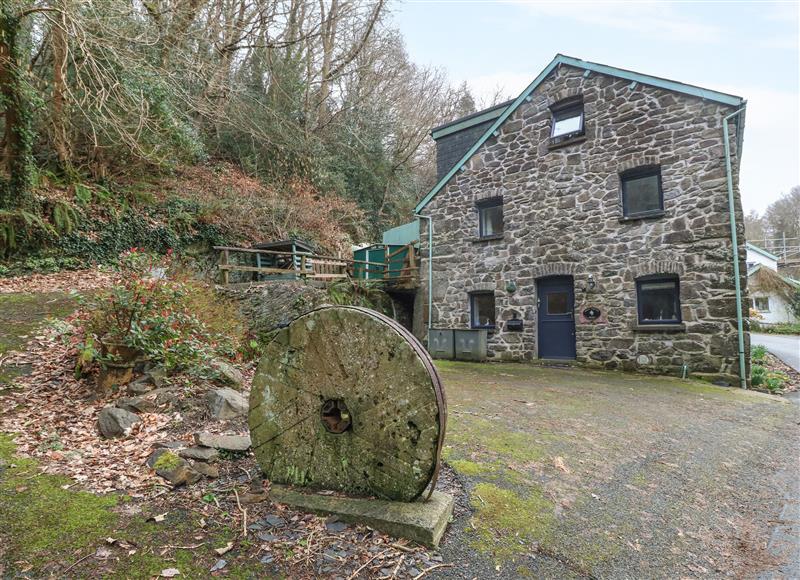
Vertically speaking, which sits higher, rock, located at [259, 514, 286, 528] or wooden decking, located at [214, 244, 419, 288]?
wooden decking, located at [214, 244, 419, 288]

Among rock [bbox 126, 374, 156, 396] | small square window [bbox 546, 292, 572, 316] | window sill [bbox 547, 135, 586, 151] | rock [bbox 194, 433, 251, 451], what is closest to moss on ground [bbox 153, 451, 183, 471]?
rock [bbox 194, 433, 251, 451]

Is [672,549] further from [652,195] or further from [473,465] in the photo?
[652,195]

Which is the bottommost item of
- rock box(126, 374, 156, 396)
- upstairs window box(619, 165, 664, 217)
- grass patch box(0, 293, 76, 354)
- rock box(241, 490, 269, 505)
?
rock box(241, 490, 269, 505)

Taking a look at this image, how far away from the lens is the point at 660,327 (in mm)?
7750

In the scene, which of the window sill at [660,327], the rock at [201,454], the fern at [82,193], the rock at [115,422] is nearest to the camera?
the rock at [201,454]

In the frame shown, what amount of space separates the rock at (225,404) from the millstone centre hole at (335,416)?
1.73 metres

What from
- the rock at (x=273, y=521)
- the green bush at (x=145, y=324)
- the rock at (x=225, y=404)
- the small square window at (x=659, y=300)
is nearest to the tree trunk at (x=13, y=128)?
the green bush at (x=145, y=324)

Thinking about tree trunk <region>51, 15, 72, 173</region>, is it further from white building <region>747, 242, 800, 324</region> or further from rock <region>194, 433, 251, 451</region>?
white building <region>747, 242, 800, 324</region>

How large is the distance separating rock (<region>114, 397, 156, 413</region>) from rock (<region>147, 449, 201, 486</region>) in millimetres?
959

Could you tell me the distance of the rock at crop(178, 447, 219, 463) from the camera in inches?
110

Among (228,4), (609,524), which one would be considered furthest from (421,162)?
(609,524)

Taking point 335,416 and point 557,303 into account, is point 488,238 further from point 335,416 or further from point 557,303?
point 335,416

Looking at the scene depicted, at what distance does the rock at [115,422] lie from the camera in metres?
3.22

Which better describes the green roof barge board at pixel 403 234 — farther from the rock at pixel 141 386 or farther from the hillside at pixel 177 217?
the rock at pixel 141 386
